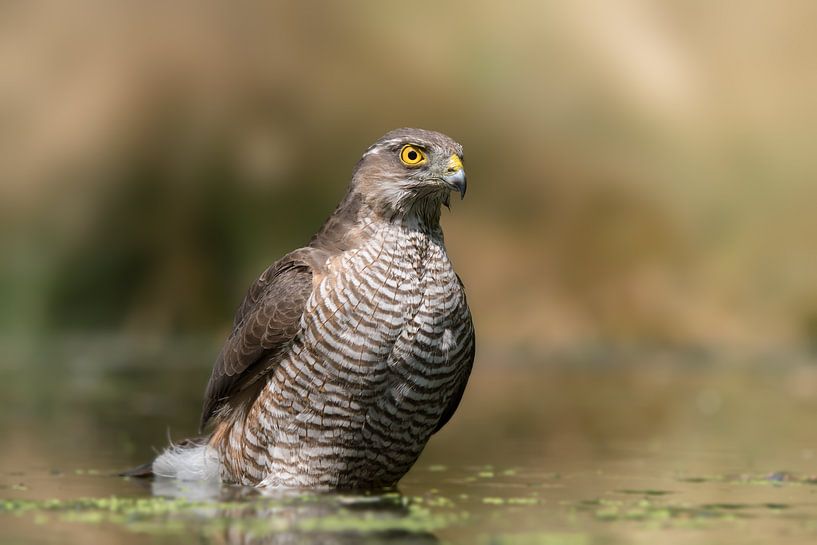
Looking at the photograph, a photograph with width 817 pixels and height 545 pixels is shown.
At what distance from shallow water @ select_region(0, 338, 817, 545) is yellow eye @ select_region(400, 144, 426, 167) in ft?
5.40

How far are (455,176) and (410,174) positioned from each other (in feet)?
0.73

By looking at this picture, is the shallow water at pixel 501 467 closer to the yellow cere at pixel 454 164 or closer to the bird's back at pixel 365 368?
the bird's back at pixel 365 368

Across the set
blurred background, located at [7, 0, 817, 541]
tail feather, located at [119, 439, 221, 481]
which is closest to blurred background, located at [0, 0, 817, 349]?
blurred background, located at [7, 0, 817, 541]

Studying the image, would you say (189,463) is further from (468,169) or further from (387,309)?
(468,169)

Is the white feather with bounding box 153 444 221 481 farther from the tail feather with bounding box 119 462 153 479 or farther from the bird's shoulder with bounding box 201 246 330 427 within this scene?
the bird's shoulder with bounding box 201 246 330 427

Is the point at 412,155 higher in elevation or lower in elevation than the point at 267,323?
higher

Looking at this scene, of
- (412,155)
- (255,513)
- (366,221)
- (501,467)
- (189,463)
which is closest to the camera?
(255,513)

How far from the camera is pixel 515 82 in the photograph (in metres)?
21.8

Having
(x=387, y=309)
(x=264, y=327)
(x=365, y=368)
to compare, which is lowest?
(x=365, y=368)

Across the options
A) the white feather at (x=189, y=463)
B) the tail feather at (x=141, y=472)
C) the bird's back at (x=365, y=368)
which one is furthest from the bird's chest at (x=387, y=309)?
the tail feather at (x=141, y=472)

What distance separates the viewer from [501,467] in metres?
7.69

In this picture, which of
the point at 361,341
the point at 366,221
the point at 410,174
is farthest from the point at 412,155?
the point at 361,341

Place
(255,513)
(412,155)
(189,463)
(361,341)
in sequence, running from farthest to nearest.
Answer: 1. (189,463)
2. (412,155)
3. (361,341)
4. (255,513)

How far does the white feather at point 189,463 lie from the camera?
7.09 metres
